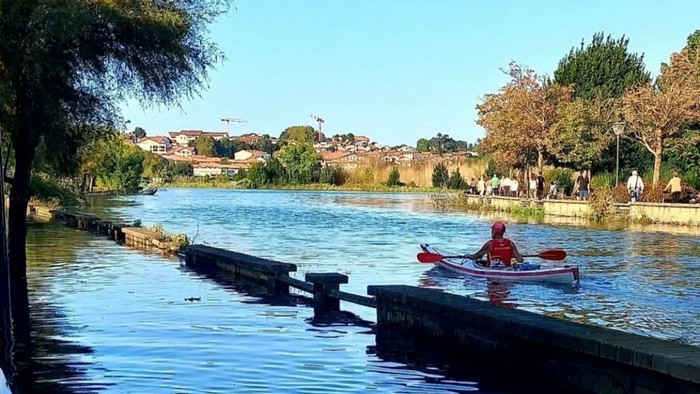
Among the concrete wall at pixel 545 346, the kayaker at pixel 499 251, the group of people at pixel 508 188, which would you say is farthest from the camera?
the group of people at pixel 508 188

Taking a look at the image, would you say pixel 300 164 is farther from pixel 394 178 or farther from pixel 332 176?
pixel 394 178

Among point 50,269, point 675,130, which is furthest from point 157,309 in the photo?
point 675,130

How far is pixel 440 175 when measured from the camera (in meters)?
93.3

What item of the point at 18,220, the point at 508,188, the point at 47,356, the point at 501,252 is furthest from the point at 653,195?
the point at 47,356

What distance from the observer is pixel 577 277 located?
18.6 metres

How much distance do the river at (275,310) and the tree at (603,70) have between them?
28.9m

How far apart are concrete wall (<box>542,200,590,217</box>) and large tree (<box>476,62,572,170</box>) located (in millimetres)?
6410

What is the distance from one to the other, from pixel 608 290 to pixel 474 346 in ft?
29.2

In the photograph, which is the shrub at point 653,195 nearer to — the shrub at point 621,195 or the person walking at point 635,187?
the person walking at point 635,187

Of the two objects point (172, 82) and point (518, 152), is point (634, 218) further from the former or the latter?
point (172, 82)

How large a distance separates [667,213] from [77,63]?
29224mm

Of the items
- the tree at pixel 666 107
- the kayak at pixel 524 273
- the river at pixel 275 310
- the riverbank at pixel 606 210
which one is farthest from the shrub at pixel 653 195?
the kayak at pixel 524 273

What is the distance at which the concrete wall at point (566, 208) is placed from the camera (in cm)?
4394

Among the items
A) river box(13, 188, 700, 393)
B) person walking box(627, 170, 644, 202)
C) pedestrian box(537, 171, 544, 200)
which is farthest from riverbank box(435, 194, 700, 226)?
river box(13, 188, 700, 393)
